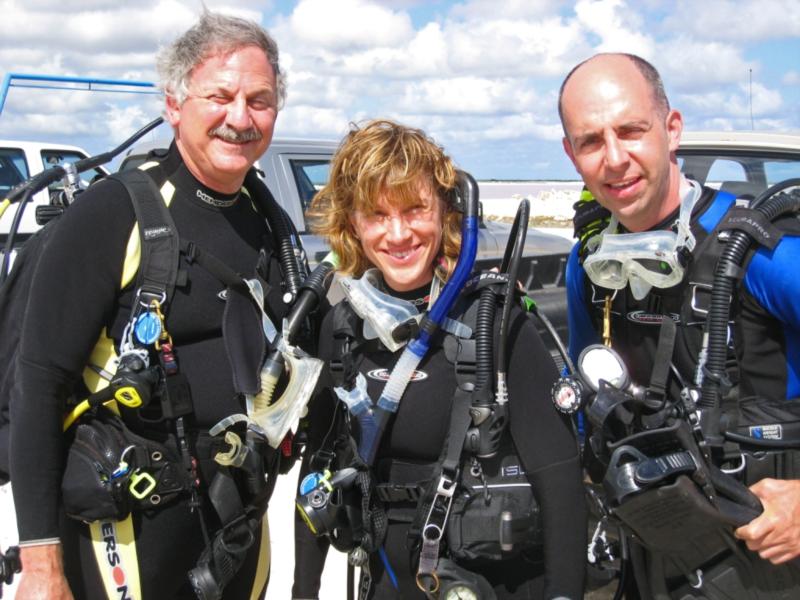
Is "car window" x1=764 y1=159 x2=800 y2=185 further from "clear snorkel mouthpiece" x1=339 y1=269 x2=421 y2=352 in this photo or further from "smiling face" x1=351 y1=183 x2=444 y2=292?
"clear snorkel mouthpiece" x1=339 y1=269 x2=421 y2=352

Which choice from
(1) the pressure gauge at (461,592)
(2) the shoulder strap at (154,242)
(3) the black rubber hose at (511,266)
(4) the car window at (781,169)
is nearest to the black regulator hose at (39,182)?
(2) the shoulder strap at (154,242)

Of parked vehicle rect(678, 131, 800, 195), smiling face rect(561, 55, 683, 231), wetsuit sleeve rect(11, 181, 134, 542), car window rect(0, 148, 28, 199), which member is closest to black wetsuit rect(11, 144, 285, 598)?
wetsuit sleeve rect(11, 181, 134, 542)

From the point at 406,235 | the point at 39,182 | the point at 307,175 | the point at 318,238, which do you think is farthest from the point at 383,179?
the point at 307,175

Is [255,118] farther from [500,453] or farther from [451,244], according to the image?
[500,453]

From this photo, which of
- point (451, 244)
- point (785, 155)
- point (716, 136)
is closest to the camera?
point (451, 244)

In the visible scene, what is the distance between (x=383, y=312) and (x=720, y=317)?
34.9 inches

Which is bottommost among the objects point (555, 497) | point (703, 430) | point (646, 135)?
point (555, 497)

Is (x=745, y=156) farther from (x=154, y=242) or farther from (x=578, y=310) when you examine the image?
(x=154, y=242)

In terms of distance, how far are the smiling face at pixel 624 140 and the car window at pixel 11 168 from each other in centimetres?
916

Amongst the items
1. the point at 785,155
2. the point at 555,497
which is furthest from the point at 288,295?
the point at 785,155

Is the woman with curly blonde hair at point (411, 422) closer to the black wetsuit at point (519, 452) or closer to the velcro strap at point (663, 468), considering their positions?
the black wetsuit at point (519, 452)

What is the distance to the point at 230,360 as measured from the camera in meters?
2.41

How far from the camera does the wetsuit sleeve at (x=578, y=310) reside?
2.67 m

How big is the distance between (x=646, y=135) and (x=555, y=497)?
3.38ft
